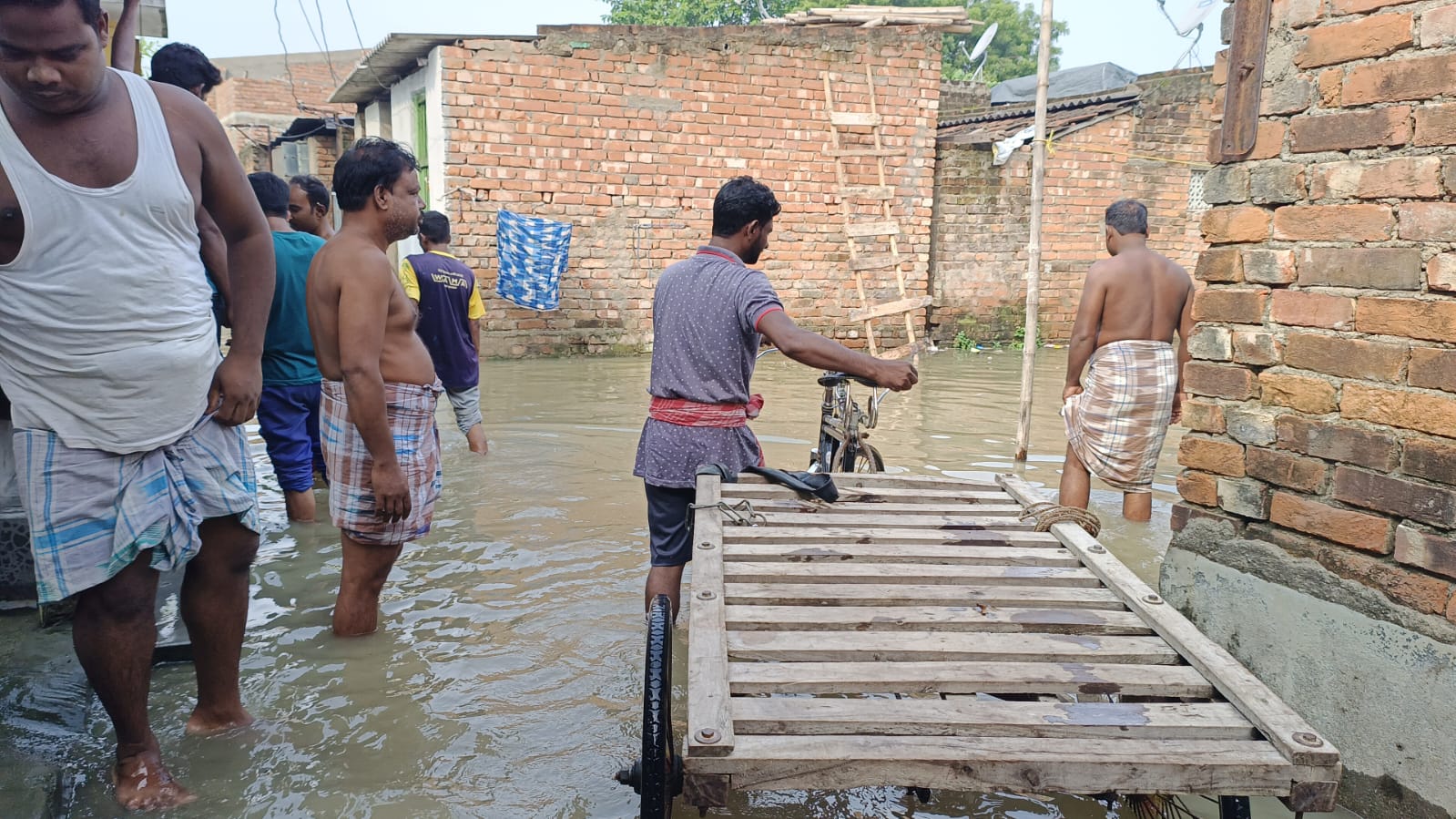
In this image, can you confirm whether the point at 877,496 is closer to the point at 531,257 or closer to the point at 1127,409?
the point at 1127,409

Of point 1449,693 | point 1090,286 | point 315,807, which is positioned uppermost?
point 1090,286

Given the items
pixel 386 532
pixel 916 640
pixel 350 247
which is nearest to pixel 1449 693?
pixel 916 640

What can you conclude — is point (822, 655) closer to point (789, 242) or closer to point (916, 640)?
point (916, 640)

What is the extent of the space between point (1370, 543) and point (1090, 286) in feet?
8.51

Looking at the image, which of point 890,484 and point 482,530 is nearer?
point 890,484

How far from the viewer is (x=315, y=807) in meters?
2.42

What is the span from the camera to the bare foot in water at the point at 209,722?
270 centimetres

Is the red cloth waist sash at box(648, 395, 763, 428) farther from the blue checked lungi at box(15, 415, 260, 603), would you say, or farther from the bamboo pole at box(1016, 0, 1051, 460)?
the bamboo pole at box(1016, 0, 1051, 460)

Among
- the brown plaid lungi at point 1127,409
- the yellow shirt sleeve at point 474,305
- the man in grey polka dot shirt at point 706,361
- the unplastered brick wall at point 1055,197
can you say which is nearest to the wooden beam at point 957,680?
the man in grey polka dot shirt at point 706,361

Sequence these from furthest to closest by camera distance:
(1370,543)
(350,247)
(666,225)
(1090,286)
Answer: (666,225) → (1090,286) → (350,247) → (1370,543)

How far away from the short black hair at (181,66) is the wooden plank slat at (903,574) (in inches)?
133

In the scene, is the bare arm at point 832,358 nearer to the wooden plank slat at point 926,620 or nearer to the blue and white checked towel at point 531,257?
the wooden plank slat at point 926,620

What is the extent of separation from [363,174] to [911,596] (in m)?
2.20

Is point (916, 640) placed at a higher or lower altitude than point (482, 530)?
higher
